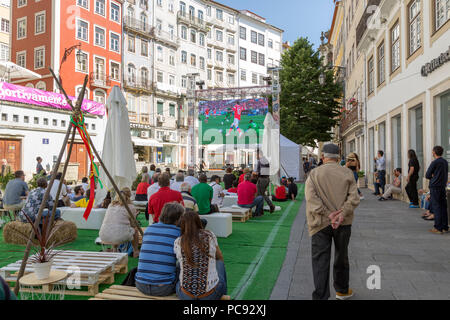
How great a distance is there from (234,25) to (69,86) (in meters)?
36.3

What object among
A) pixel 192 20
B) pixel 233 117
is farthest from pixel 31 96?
pixel 192 20

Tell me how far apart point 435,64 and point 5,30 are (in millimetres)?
37660

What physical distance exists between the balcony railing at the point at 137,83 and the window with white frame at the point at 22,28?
978 cm

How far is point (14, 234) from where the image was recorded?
7.55 meters

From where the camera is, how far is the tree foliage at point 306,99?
29.8m

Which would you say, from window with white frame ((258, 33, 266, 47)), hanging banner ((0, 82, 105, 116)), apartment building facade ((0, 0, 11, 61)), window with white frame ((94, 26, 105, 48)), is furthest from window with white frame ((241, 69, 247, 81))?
hanging banner ((0, 82, 105, 116))

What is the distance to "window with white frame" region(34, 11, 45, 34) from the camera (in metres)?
31.5

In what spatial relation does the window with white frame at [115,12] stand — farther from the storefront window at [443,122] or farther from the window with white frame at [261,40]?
the storefront window at [443,122]

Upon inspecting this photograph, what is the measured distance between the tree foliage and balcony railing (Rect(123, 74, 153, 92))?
16.6 meters

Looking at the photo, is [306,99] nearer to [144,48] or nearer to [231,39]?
[144,48]

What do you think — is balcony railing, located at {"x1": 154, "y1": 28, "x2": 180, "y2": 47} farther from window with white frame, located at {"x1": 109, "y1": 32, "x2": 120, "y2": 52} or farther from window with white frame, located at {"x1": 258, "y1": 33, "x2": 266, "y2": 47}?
window with white frame, located at {"x1": 258, "y1": 33, "x2": 266, "y2": 47}

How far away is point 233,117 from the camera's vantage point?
2284cm

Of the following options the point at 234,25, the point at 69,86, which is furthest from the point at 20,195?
the point at 234,25

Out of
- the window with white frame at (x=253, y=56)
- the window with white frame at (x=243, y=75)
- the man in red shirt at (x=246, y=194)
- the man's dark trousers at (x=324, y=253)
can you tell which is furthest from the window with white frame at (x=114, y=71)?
the man's dark trousers at (x=324, y=253)
